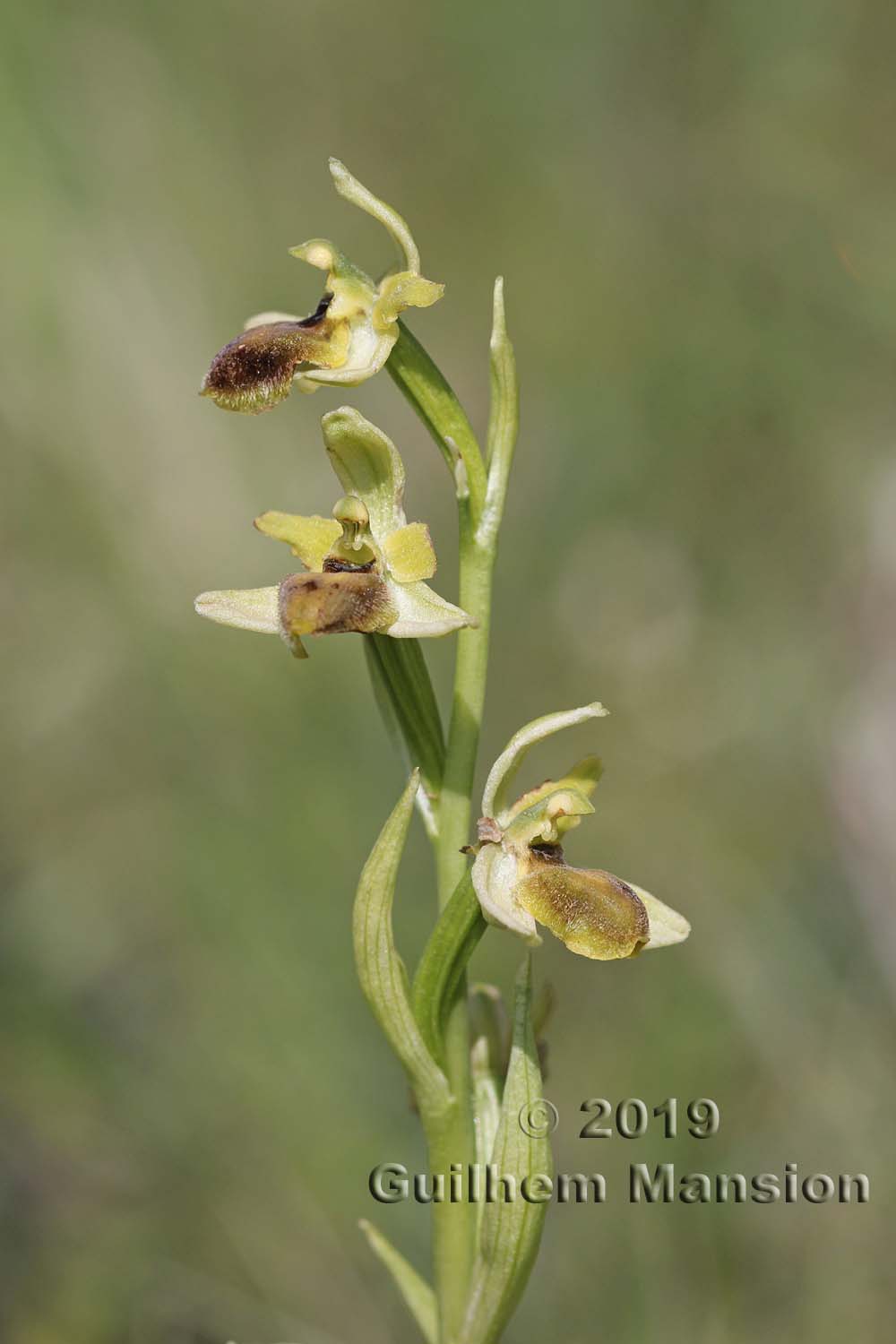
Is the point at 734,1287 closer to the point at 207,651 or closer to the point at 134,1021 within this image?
the point at 134,1021

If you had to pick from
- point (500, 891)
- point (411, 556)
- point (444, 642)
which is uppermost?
point (444, 642)

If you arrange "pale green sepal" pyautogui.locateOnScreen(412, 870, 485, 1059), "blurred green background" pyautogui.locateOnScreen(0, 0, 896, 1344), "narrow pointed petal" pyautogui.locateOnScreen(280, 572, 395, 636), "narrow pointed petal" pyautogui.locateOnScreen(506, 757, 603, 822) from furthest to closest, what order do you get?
"blurred green background" pyautogui.locateOnScreen(0, 0, 896, 1344) → "narrow pointed petal" pyautogui.locateOnScreen(506, 757, 603, 822) → "pale green sepal" pyautogui.locateOnScreen(412, 870, 485, 1059) → "narrow pointed petal" pyautogui.locateOnScreen(280, 572, 395, 636)

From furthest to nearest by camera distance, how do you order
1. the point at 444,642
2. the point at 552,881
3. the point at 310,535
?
the point at 444,642 → the point at 310,535 → the point at 552,881

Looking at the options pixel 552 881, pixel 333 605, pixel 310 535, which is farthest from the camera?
pixel 310 535

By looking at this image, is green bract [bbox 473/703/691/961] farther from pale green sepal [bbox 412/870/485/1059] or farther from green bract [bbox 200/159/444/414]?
green bract [bbox 200/159/444/414]

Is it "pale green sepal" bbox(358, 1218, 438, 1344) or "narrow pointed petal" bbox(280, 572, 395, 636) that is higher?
"narrow pointed petal" bbox(280, 572, 395, 636)

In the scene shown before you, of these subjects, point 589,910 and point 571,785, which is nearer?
point 589,910

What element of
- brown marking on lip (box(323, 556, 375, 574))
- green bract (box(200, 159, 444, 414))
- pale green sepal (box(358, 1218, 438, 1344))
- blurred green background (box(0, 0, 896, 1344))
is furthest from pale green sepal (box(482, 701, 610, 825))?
blurred green background (box(0, 0, 896, 1344))

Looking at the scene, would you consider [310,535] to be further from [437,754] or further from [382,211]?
[382,211]

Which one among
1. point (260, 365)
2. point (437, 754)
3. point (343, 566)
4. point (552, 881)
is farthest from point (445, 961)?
point (260, 365)
